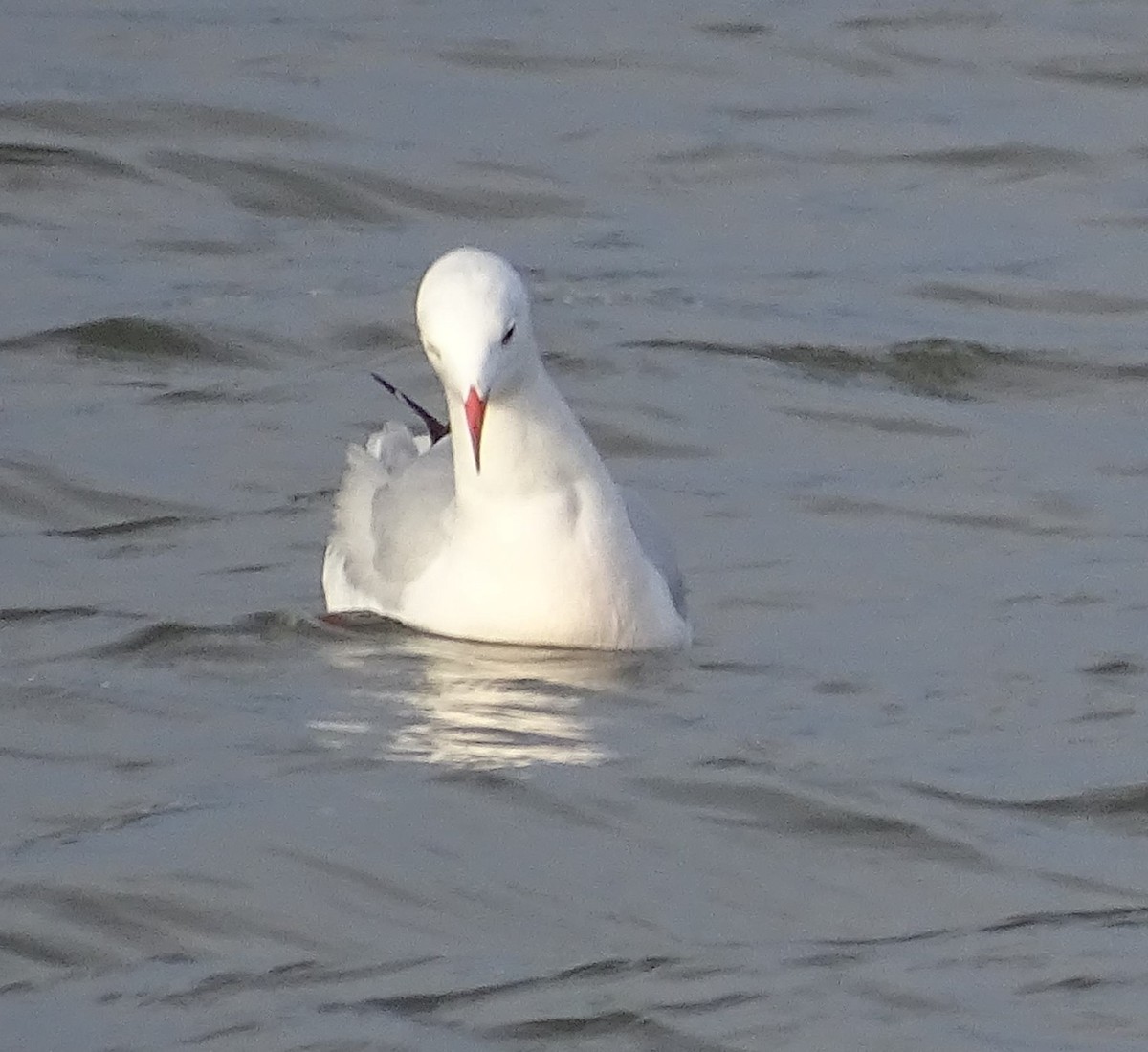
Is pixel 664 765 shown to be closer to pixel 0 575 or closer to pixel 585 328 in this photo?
pixel 0 575

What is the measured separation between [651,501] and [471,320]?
240 centimetres

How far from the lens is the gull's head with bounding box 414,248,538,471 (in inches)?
298

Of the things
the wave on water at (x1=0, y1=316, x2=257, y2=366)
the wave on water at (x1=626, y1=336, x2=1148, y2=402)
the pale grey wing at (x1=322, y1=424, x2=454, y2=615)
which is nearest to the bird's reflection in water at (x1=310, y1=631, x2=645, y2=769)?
the pale grey wing at (x1=322, y1=424, x2=454, y2=615)

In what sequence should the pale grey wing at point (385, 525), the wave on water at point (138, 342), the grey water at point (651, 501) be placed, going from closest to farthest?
the grey water at point (651, 501)
the pale grey wing at point (385, 525)
the wave on water at point (138, 342)

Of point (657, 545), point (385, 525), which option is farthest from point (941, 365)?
A: point (385, 525)

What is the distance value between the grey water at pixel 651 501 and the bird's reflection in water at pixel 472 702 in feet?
0.07

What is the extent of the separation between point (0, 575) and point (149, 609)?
560 mm

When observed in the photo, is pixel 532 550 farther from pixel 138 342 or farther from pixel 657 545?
pixel 138 342

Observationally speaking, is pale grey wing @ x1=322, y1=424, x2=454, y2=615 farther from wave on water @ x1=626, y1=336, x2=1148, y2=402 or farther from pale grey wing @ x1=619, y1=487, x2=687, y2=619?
wave on water @ x1=626, y1=336, x2=1148, y2=402

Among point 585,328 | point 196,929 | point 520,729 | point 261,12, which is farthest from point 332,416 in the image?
point 261,12

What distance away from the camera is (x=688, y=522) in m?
9.63

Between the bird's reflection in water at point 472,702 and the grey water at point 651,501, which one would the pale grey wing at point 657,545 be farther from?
the bird's reflection in water at point 472,702

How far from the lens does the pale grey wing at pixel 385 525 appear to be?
838 cm

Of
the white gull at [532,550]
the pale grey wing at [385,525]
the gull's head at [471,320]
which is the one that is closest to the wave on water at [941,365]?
the pale grey wing at [385,525]
